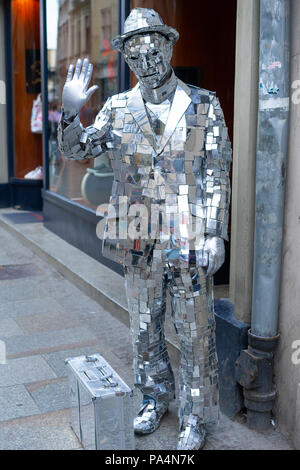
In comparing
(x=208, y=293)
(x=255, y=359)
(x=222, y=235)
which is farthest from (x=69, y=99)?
(x=255, y=359)

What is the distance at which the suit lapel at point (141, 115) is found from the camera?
2.93 meters

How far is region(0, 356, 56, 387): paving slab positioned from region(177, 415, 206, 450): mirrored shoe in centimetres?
129

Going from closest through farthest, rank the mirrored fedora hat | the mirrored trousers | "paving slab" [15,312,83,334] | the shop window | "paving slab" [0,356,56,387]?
the mirrored fedora hat < the mirrored trousers < "paving slab" [0,356,56,387] < "paving slab" [15,312,83,334] < the shop window

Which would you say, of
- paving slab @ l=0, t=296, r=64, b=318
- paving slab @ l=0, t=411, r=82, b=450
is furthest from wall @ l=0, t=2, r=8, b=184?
paving slab @ l=0, t=411, r=82, b=450

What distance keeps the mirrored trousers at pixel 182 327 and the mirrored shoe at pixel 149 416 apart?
0.14m

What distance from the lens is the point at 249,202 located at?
3324mm

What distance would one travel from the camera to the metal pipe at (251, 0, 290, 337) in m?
3.03

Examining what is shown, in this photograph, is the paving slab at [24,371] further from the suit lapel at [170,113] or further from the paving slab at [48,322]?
the suit lapel at [170,113]

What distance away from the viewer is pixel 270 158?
10.2 ft

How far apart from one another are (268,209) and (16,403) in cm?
192

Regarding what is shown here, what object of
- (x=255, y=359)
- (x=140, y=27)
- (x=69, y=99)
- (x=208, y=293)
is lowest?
(x=255, y=359)

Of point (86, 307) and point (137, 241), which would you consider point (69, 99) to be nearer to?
point (137, 241)

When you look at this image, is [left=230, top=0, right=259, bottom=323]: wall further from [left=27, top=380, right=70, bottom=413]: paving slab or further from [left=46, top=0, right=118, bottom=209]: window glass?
[left=46, top=0, right=118, bottom=209]: window glass

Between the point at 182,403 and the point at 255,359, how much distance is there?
452 mm
